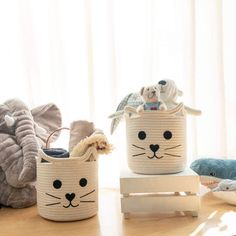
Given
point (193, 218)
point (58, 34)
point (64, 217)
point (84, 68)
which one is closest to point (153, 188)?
point (193, 218)

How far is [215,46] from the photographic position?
1150 millimetres

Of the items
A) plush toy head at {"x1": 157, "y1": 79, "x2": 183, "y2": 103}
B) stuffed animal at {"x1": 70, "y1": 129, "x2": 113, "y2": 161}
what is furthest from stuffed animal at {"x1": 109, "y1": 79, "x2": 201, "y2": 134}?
stuffed animal at {"x1": 70, "y1": 129, "x2": 113, "y2": 161}

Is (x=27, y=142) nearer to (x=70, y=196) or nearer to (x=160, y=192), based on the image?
(x=70, y=196)

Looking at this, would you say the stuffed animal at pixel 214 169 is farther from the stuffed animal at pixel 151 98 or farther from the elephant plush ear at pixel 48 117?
the elephant plush ear at pixel 48 117

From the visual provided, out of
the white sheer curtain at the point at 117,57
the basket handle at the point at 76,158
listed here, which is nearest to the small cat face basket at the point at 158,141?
the basket handle at the point at 76,158

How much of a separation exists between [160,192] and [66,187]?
252 millimetres

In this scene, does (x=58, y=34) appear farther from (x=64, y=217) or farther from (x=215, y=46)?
(x=64, y=217)

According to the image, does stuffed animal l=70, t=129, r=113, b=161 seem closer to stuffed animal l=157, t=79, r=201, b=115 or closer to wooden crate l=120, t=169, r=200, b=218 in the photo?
wooden crate l=120, t=169, r=200, b=218

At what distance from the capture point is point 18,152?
3.41 ft

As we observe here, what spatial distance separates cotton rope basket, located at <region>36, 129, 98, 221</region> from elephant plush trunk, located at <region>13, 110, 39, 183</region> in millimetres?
74

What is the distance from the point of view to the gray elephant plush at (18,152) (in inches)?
39.6

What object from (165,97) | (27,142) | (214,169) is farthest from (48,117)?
(214,169)

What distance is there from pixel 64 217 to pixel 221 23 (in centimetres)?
80

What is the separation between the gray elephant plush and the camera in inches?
39.6
